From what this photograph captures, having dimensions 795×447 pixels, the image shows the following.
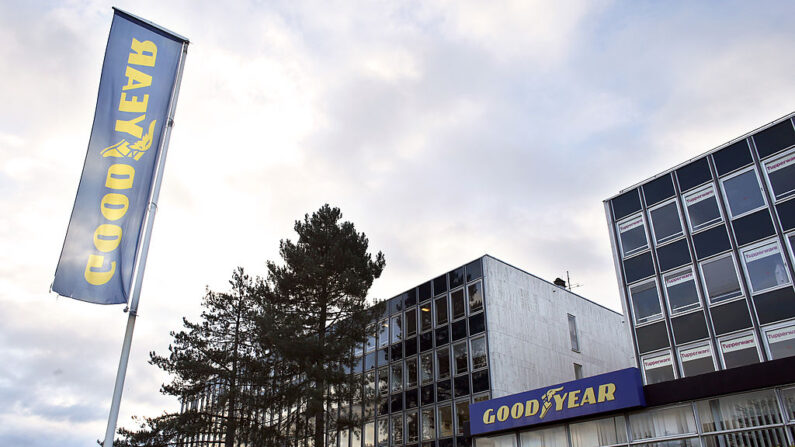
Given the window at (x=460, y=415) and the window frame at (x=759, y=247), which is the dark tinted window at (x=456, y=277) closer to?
the window at (x=460, y=415)

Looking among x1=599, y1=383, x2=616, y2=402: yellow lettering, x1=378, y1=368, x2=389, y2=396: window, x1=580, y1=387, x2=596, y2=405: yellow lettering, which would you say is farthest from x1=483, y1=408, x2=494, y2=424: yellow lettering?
x1=378, y1=368, x2=389, y2=396: window

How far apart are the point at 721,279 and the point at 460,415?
1549 cm

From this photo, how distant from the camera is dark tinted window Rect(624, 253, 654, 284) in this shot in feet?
91.2

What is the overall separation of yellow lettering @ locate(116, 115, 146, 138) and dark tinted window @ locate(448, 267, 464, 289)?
2568 cm

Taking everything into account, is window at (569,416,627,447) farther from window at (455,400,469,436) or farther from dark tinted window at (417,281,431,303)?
dark tinted window at (417,281,431,303)

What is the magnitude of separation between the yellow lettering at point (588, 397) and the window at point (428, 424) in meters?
11.9

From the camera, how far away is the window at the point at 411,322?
38959 mm

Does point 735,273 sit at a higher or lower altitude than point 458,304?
lower

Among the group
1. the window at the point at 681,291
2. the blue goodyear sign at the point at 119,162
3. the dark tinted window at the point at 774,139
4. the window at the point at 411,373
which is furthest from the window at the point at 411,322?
the blue goodyear sign at the point at 119,162

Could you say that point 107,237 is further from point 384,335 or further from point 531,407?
point 384,335

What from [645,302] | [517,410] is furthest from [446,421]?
[645,302]

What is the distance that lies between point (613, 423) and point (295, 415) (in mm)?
18200

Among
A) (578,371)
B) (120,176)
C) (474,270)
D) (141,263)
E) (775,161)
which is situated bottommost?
(141,263)

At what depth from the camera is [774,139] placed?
25.2 meters
